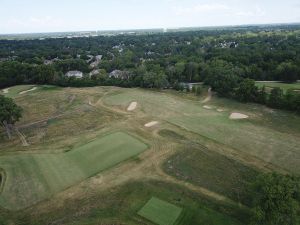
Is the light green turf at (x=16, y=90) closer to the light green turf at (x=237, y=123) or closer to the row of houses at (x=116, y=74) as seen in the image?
the row of houses at (x=116, y=74)

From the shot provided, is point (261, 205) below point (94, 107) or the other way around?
the other way around

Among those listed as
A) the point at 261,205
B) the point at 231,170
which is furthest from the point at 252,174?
the point at 261,205

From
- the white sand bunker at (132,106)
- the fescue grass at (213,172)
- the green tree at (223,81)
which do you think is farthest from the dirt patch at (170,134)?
the green tree at (223,81)

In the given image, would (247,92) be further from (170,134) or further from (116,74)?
(116,74)

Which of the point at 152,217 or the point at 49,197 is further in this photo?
the point at 49,197

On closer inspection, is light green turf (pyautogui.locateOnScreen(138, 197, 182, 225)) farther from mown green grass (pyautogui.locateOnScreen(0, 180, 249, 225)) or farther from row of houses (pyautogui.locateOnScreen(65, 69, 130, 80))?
row of houses (pyautogui.locateOnScreen(65, 69, 130, 80))

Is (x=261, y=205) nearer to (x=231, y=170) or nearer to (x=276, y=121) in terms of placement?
(x=231, y=170)
